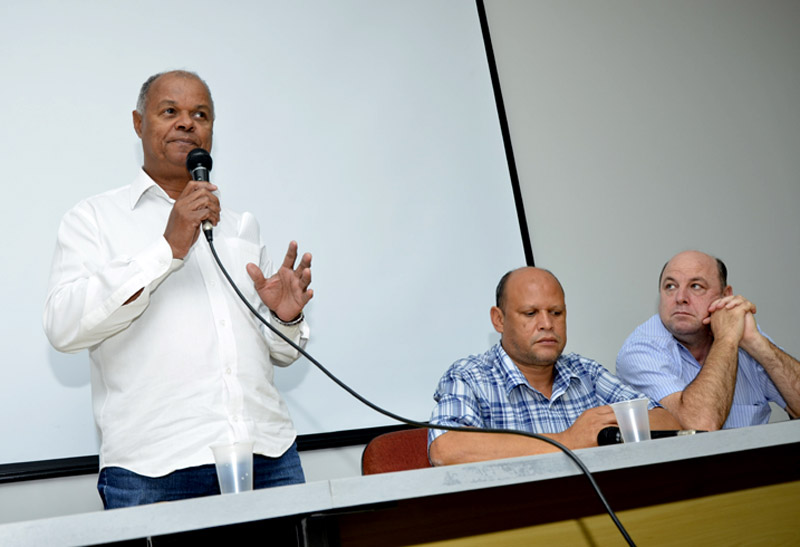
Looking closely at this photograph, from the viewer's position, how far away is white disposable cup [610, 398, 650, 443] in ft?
4.17

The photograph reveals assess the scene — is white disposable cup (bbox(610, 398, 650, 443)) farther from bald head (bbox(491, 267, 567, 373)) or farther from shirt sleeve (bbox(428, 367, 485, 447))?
bald head (bbox(491, 267, 567, 373))

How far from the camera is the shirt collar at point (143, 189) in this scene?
1.71 m

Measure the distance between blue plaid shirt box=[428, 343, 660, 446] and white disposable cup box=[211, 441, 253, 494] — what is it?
73 centimetres

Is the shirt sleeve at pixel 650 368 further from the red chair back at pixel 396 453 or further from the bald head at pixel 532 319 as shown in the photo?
the red chair back at pixel 396 453

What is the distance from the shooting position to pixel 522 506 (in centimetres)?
104

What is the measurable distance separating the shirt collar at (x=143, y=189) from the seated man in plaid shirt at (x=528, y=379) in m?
0.77

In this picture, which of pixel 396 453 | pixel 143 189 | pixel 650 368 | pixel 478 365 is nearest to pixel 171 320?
pixel 143 189

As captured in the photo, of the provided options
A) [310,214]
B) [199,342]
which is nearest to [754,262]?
[310,214]

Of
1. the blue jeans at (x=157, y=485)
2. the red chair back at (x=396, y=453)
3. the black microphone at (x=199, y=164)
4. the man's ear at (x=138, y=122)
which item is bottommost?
the red chair back at (x=396, y=453)

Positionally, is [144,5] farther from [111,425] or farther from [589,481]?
[589,481]

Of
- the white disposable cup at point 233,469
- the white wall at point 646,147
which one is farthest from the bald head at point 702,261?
the white disposable cup at point 233,469

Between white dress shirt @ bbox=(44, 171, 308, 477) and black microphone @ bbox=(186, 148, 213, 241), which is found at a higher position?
black microphone @ bbox=(186, 148, 213, 241)

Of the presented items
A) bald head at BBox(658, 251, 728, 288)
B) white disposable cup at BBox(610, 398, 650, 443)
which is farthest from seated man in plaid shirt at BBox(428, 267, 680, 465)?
bald head at BBox(658, 251, 728, 288)

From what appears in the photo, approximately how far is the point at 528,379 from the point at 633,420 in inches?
27.3
